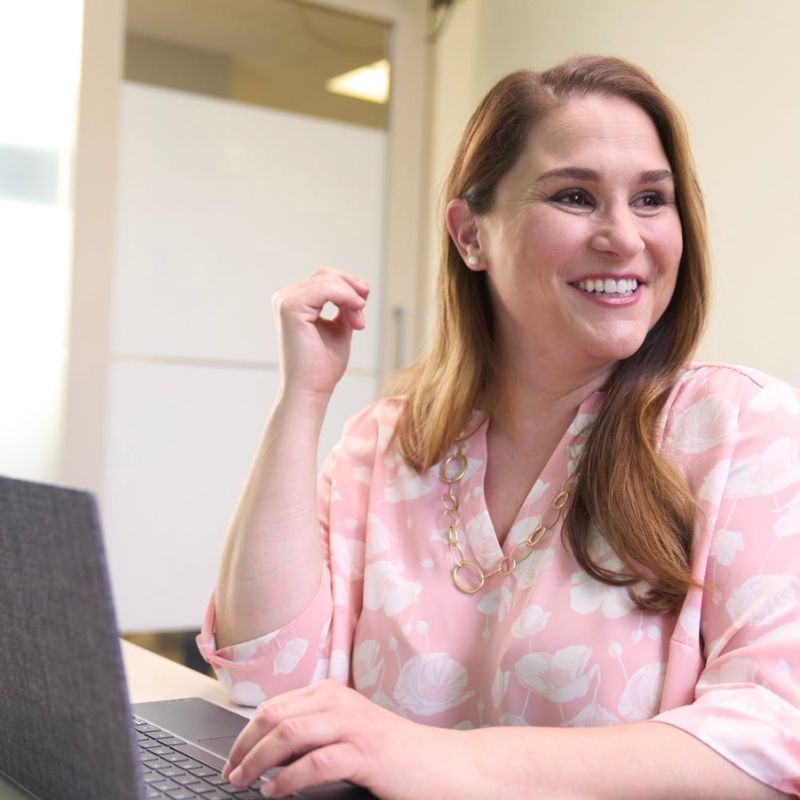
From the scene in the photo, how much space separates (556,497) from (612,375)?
0.16m

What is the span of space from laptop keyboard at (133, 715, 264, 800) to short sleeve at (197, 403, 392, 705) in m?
0.24

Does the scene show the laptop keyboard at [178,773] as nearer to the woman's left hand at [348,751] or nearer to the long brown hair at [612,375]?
the woman's left hand at [348,751]

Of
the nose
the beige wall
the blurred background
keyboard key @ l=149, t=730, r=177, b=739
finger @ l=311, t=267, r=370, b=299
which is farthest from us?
the blurred background

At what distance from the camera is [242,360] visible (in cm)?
325

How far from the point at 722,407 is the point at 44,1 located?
249 cm

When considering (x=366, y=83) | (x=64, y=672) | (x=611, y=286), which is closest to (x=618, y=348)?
(x=611, y=286)

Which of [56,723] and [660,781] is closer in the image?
[56,723]

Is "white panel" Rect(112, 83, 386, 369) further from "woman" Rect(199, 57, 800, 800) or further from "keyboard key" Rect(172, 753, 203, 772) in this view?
"keyboard key" Rect(172, 753, 203, 772)

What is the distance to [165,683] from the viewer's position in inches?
49.6

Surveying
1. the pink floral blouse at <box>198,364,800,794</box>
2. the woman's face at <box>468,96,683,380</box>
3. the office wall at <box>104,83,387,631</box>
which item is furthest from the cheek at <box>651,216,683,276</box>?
the office wall at <box>104,83,387,631</box>

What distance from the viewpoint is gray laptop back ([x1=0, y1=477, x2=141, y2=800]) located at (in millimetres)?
605

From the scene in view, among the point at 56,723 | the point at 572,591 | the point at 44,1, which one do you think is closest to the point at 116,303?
the point at 44,1

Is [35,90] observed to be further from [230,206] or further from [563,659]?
[563,659]

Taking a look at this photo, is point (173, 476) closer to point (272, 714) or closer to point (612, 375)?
point (612, 375)
